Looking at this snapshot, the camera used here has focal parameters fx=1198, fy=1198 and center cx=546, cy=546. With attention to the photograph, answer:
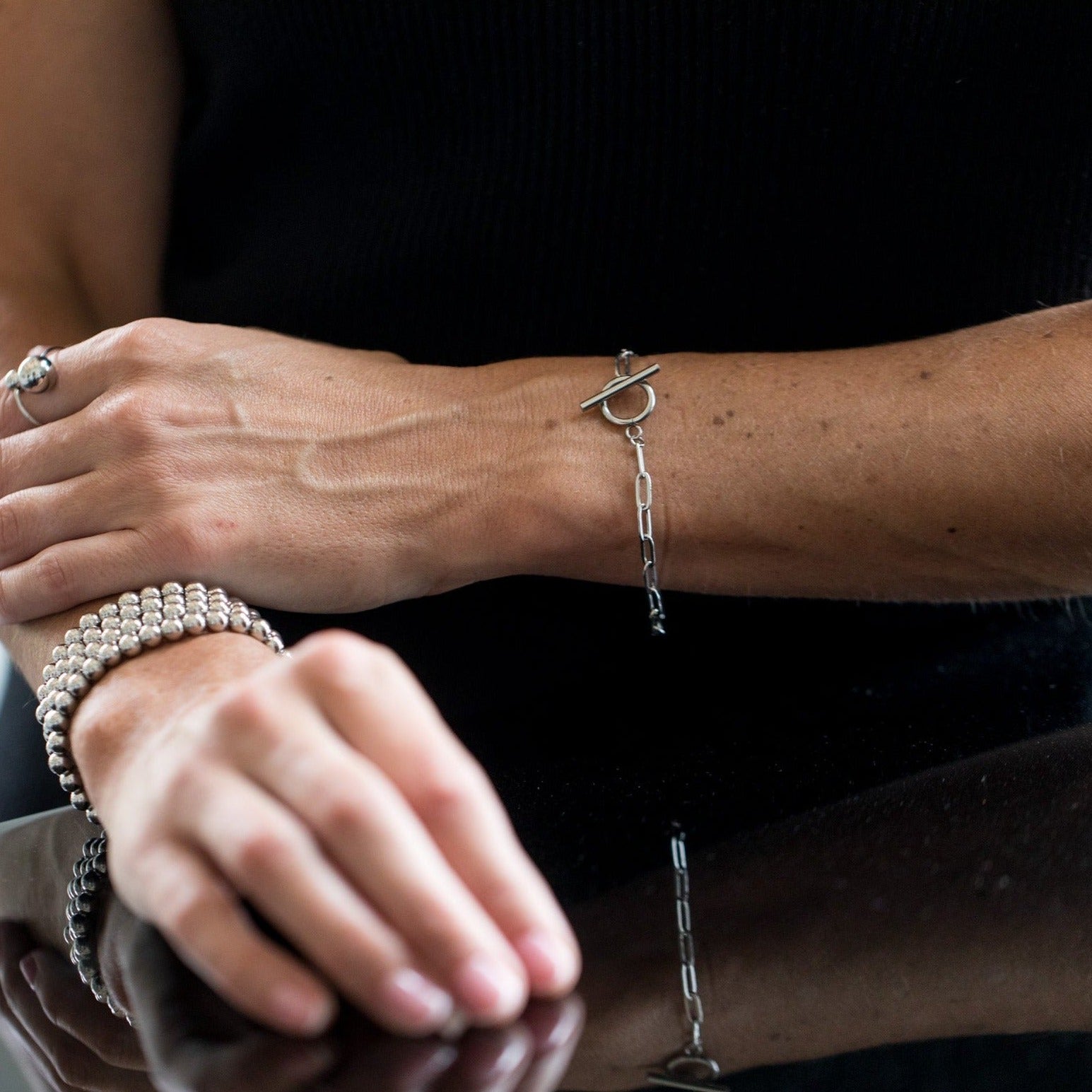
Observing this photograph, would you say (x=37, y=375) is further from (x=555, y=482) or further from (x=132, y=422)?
(x=555, y=482)

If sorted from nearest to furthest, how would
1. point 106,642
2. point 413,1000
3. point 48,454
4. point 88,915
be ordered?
1. point 413,1000
2. point 88,915
3. point 106,642
4. point 48,454

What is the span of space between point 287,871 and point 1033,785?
13.1 inches

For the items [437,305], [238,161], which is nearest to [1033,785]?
[437,305]

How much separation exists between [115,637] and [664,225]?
1.36 ft

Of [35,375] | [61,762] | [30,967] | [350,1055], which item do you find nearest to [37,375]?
[35,375]

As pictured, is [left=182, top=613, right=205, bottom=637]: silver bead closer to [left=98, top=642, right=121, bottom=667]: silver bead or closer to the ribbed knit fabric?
[left=98, top=642, right=121, bottom=667]: silver bead

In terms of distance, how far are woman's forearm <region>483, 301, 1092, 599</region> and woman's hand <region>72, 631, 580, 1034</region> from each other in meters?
0.29

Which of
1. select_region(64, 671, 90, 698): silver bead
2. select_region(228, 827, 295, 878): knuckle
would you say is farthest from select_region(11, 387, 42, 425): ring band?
select_region(228, 827, 295, 878): knuckle

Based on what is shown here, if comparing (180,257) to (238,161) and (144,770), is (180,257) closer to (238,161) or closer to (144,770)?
(238,161)

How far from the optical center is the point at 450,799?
1.18 feet

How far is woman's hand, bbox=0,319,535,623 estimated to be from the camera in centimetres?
61

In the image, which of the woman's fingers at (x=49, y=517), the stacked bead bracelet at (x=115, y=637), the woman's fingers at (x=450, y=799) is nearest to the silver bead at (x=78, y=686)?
the stacked bead bracelet at (x=115, y=637)

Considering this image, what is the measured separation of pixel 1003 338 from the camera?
65cm

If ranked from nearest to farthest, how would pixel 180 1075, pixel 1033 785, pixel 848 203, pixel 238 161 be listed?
pixel 180 1075 < pixel 1033 785 < pixel 848 203 < pixel 238 161
